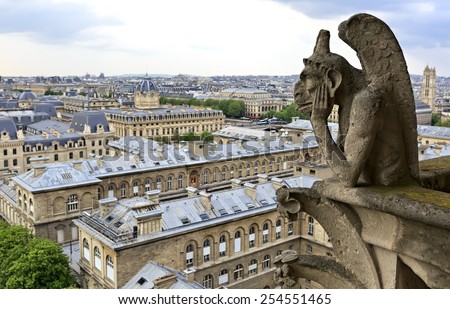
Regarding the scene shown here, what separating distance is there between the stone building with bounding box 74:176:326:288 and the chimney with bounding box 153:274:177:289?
325cm

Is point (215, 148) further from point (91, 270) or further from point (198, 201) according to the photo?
point (91, 270)

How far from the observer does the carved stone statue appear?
6094mm

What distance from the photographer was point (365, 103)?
236 inches

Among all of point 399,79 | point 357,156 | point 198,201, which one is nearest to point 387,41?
point 399,79

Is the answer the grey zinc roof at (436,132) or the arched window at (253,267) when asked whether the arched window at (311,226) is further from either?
the grey zinc roof at (436,132)

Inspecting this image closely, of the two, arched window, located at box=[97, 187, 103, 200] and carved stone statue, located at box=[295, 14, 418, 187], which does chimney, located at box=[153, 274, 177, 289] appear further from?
arched window, located at box=[97, 187, 103, 200]

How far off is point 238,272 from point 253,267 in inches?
55.6

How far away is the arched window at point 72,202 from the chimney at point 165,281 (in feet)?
75.7

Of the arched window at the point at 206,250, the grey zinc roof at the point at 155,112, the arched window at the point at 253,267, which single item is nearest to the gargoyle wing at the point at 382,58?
the arched window at the point at 206,250

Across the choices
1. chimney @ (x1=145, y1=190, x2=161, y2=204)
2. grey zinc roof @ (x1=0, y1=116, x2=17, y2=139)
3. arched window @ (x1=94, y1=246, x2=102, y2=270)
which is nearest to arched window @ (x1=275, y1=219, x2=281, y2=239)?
chimney @ (x1=145, y1=190, x2=161, y2=204)

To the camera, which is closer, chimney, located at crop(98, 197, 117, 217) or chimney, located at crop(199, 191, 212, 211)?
chimney, located at crop(98, 197, 117, 217)

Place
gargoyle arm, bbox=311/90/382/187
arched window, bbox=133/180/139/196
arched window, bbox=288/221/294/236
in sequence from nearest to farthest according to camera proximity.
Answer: gargoyle arm, bbox=311/90/382/187 → arched window, bbox=288/221/294/236 → arched window, bbox=133/180/139/196

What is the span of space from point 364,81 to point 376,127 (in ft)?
2.46

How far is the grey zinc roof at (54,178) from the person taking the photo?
41000 millimetres
